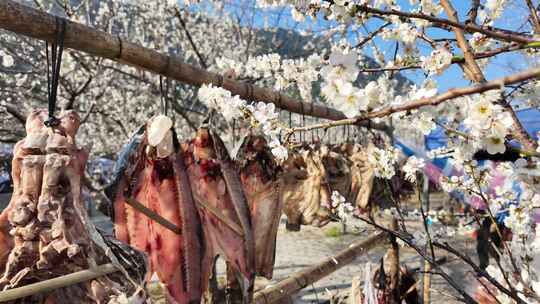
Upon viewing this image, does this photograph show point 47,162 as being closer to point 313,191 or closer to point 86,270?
point 86,270

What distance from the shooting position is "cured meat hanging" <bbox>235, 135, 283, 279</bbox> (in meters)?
2.30

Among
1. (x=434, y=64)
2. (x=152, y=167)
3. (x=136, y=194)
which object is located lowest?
(x=136, y=194)

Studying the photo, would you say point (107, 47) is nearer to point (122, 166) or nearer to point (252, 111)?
point (122, 166)

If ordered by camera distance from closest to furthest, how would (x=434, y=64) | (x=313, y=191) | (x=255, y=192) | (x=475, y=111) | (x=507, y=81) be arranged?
1. (x=507, y=81)
2. (x=475, y=111)
3. (x=434, y=64)
4. (x=255, y=192)
5. (x=313, y=191)

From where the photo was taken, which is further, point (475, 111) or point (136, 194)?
point (136, 194)

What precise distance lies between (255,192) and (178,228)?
778mm

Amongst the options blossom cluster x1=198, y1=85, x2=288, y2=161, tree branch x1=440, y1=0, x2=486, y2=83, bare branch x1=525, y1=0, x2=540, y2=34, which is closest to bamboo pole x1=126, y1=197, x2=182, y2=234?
blossom cluster x1=198, y1=85, x2=288, y2=161

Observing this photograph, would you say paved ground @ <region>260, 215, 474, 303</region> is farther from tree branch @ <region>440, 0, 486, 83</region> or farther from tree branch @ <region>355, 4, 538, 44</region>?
tree branch @ <region>355, 4, 538, 44</region>

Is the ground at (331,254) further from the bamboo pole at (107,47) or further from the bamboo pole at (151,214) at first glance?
the bamboo pole at (151,214)

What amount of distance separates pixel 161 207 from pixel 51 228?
0.52m

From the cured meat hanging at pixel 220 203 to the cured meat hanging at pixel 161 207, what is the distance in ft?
0.30

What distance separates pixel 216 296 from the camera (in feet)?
10.3

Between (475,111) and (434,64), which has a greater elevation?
(434,64)

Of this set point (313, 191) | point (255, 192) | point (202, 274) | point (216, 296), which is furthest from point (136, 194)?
point (313, 191)
